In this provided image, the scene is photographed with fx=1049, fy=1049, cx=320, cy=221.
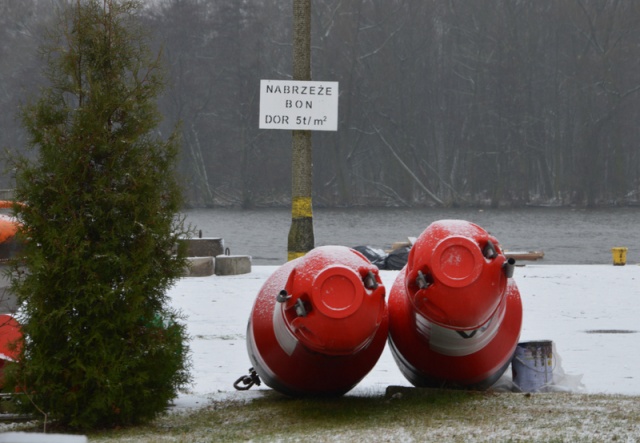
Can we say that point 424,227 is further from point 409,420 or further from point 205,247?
point 409,420

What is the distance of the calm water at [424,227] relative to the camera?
42.2 m

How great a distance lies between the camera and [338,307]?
19.7ft

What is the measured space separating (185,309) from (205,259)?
3.63 m

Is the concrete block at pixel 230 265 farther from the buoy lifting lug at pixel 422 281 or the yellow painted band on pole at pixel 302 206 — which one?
the buoy lifting lug at pixel 422 281

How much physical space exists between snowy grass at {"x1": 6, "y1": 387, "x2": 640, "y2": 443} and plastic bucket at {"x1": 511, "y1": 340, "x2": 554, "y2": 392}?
449 mm

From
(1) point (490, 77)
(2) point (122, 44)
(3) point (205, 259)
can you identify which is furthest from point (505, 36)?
(2) point (122, 44)

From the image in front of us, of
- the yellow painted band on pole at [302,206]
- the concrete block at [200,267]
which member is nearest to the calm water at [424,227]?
the concrete block at [200,267]

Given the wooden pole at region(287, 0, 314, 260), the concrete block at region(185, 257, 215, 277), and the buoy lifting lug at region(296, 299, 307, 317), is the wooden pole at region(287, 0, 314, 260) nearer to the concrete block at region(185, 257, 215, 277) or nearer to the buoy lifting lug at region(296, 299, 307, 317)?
the concrete block at region(185, 257, 215, 277)

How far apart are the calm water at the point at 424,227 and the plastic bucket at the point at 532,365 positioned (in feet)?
86.6

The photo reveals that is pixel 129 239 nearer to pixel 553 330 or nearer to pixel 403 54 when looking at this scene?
pixel 553 330

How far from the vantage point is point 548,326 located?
11305 mm

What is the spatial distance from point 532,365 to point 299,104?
14.9ft

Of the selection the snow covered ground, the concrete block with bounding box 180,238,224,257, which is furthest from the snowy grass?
the concrete block with bounding box 180,238,224,257

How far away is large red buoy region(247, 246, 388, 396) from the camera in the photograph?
19.9 feet
